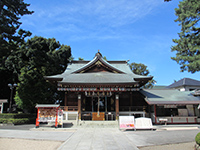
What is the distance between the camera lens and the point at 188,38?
15125mm

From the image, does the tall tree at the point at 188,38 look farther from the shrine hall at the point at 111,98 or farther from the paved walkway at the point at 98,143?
the paved walkway at the point at 98,143

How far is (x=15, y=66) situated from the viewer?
2755cm

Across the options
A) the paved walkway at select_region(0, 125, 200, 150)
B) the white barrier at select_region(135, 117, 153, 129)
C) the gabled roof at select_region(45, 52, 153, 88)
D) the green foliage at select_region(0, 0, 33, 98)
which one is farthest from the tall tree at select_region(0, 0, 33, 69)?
the white barrier at select_region(135, 117, 153, 129)

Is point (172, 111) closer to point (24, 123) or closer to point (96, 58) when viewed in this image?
point (96, 58)

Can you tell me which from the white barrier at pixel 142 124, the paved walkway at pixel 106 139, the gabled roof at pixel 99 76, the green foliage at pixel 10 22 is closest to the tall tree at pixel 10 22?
the green foliage at pixel 10 22

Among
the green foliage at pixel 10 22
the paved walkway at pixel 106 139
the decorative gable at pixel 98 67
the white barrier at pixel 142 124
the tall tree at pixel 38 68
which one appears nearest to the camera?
the paved walkway at pixel 106 139

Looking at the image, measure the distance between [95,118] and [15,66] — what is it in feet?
63.0

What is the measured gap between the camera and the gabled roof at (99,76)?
1758 centimetres

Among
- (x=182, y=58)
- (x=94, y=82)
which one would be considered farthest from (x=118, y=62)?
(x=182, y=58)

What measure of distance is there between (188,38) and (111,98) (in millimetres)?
11642

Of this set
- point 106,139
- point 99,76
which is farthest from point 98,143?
point 99,76

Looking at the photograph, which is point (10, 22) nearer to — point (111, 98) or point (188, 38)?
point (111, 98)

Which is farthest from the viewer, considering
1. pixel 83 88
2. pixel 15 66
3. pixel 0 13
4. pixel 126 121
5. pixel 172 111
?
pixel 15 66

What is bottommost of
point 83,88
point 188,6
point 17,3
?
point 83,88
